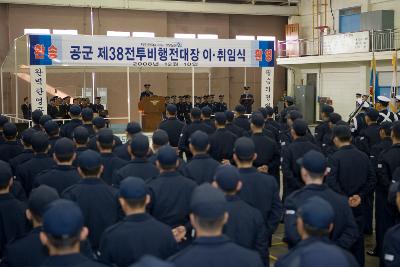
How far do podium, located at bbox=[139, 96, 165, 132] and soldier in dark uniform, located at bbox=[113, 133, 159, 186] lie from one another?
11.6 metres

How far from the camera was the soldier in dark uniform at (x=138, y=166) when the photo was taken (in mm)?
5520

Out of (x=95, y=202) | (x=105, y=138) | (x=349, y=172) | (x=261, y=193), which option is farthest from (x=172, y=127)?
(x=95, y=202)

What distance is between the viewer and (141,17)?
2641 cm

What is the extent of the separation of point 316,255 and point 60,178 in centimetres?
333

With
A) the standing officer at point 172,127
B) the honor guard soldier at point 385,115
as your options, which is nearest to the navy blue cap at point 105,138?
the standing officer at point 172,127

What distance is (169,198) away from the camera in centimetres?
473

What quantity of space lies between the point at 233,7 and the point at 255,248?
25352mm

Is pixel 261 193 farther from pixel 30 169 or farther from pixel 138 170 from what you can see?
pixel 30 169

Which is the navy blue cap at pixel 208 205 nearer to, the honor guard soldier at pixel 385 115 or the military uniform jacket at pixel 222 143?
the military uniform jacket at pixel 222 143

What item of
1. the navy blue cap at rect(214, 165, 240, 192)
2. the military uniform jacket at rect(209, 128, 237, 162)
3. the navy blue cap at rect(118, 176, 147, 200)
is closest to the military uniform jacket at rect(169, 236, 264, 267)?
the navy blue cap at rect(118, 176, 147, 200)

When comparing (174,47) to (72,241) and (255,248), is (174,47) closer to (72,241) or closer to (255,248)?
(255,248)

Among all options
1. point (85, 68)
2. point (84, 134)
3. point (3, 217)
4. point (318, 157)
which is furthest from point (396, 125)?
point (85, 68)

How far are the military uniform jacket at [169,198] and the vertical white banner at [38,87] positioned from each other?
28.8 feet

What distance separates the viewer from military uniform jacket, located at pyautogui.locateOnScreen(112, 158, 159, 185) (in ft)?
18.1
